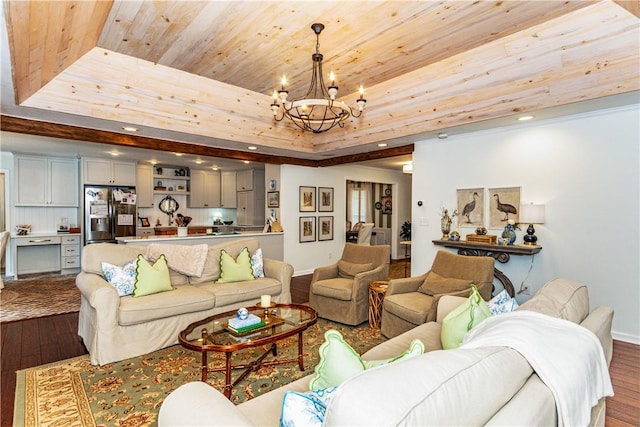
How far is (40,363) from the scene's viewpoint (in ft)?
9.57

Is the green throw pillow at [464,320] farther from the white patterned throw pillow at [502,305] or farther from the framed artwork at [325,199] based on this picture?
the framed artwork at [325,199]

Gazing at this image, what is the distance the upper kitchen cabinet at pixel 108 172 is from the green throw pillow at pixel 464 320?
7037mm

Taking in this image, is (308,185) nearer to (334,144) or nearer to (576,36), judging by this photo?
(334,144)

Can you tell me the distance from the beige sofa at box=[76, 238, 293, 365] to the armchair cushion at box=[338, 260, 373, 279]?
31.9 inches

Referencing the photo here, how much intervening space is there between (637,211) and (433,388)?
3.89 metres

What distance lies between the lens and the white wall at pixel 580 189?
3453 millimetres

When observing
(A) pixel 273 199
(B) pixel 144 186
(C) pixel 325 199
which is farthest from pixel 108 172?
(C) pixel 325 199

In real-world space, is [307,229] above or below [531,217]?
below

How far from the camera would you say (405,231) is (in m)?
8.48

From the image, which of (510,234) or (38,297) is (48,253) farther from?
(510,234)

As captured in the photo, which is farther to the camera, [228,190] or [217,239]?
[228,190]

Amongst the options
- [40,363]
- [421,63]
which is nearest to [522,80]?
[421,63]

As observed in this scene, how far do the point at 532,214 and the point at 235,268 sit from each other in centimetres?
350

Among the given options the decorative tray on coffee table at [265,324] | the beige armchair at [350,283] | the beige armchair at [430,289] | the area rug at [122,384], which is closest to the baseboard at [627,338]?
the beige armchair at [430,289]
